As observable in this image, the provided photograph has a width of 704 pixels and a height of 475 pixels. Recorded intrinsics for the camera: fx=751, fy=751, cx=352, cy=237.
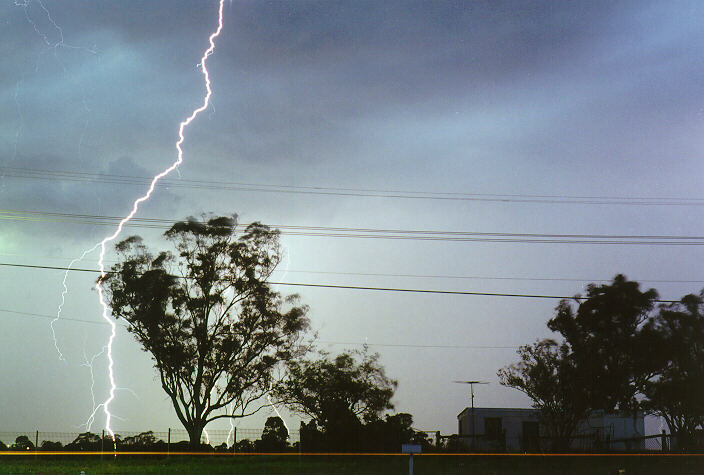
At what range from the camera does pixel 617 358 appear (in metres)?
A: 37.4

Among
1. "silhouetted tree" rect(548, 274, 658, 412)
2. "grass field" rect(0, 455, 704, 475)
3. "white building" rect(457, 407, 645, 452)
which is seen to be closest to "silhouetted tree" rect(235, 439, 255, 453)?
"grass field" rect(0, 455, 704, 475)

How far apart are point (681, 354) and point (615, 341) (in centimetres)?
332

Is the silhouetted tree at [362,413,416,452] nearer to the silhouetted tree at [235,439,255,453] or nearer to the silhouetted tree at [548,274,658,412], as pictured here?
the silhouetted tree at [235,439,255,453]

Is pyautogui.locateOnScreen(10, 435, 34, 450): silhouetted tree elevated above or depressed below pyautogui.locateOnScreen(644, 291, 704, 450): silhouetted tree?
below

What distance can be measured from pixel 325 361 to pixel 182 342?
664 centimetres

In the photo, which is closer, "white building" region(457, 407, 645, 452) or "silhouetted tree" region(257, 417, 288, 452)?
"silhouetted tree" region(257, 417, 288, 452)

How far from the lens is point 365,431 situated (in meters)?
31.5

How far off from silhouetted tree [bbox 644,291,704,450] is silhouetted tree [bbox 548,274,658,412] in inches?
25.1

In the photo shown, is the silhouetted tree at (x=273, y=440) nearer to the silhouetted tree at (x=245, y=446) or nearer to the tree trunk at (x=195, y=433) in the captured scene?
the silhouetted tree at (x=245, y=446)

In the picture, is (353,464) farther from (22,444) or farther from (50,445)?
(22,444)

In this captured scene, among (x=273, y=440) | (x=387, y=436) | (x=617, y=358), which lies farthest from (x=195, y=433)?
(x=617, y=358)

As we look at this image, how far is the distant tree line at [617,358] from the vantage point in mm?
36844

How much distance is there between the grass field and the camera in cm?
2300

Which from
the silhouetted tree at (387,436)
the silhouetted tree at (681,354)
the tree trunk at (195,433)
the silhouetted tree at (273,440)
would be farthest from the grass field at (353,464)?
the silhouetted tree at (681,354)
